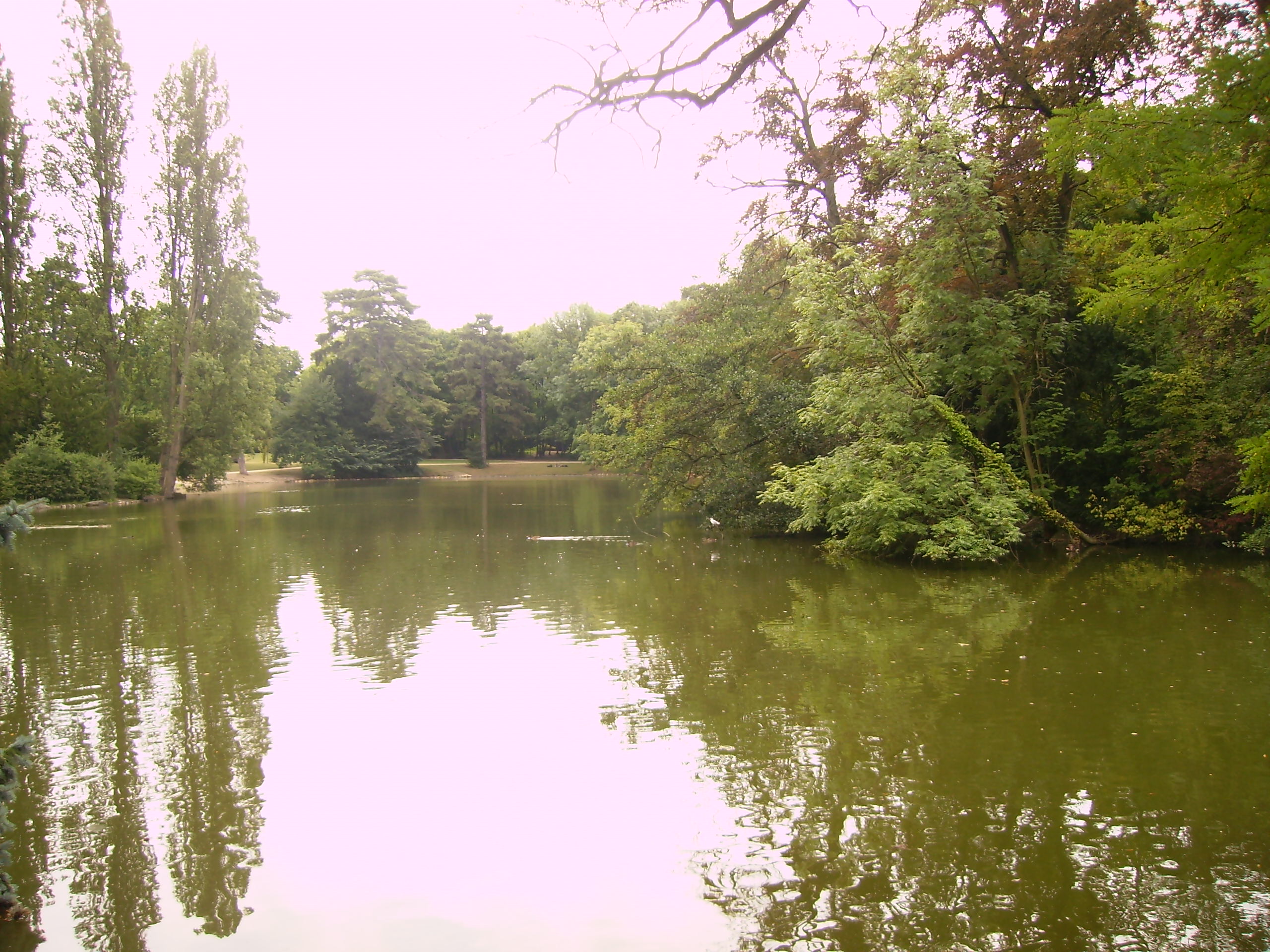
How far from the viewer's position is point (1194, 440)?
15.6 meters

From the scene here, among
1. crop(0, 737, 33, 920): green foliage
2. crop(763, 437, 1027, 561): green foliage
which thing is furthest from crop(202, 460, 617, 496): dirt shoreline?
crop(0, 737, 33, 920): green foliage

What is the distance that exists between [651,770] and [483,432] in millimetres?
61759

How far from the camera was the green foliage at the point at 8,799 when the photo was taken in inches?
159

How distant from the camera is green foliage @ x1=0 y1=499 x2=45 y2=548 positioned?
4258 mm

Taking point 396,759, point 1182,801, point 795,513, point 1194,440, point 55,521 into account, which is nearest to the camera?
point 1182,801

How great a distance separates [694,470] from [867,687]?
45.4 ft

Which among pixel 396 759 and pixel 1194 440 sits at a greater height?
pixel 1194 440

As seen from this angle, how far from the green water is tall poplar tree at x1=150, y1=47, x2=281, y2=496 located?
27.5 metres

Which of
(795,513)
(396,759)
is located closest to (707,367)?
(795,513)

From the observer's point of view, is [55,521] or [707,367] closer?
[707,367]

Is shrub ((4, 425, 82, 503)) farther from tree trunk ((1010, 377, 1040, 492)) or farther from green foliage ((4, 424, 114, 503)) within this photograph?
tree trunk ((1010, 377, 1040, 492))

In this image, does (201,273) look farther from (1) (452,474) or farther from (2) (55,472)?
(1) (452,474)

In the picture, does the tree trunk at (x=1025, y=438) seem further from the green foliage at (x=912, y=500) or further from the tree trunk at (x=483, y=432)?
the tree trunk at (x=483, y=432)

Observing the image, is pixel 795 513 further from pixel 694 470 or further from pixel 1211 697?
pixel 1211 697
